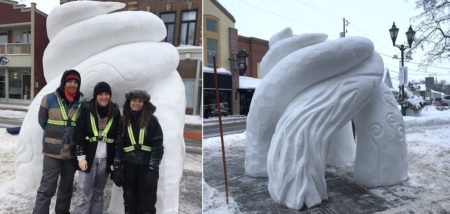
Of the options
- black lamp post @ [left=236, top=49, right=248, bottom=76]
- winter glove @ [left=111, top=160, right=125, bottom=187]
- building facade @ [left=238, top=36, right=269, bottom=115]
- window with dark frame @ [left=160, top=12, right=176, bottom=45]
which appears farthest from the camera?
building facade @ [left=238, top=36, right=269, bottom=115]

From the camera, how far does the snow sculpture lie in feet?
15.9

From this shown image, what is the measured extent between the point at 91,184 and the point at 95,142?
415mm

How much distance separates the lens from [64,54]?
498cm

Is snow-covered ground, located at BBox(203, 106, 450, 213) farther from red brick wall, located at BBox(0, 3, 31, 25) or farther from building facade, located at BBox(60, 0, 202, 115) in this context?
red brick wall, located at BBox(0, 3, 31, 25)

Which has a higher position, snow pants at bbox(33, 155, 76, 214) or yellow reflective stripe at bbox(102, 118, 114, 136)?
yellow reflective stripe at bbox(102, 118, 114, 136)

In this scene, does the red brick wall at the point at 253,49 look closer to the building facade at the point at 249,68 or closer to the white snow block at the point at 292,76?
the building facade at the point at 249,68

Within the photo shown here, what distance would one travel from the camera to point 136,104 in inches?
143

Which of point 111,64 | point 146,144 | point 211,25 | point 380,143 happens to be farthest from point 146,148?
point 211,25

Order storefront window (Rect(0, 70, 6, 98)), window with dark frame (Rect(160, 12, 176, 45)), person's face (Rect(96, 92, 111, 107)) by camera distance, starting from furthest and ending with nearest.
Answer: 1. storefront window (Rect(0, 70, 6, 98))
2. window with dark frame (Rect(160, 12, 176, 45))
3. person's face (Rect(96, 92, 111, 107))

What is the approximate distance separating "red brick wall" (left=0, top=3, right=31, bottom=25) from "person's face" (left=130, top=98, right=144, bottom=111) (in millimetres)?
23164

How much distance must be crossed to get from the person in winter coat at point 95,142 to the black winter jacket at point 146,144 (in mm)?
138

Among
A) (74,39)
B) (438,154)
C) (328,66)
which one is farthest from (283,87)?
(438,154)

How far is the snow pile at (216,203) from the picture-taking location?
15.5ft

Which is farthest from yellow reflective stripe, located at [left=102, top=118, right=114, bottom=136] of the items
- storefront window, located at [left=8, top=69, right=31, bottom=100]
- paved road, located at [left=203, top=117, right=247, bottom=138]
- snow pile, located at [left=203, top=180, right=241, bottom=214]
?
storefront window, located at [left=8, top=69, right=31, bottom=100]
